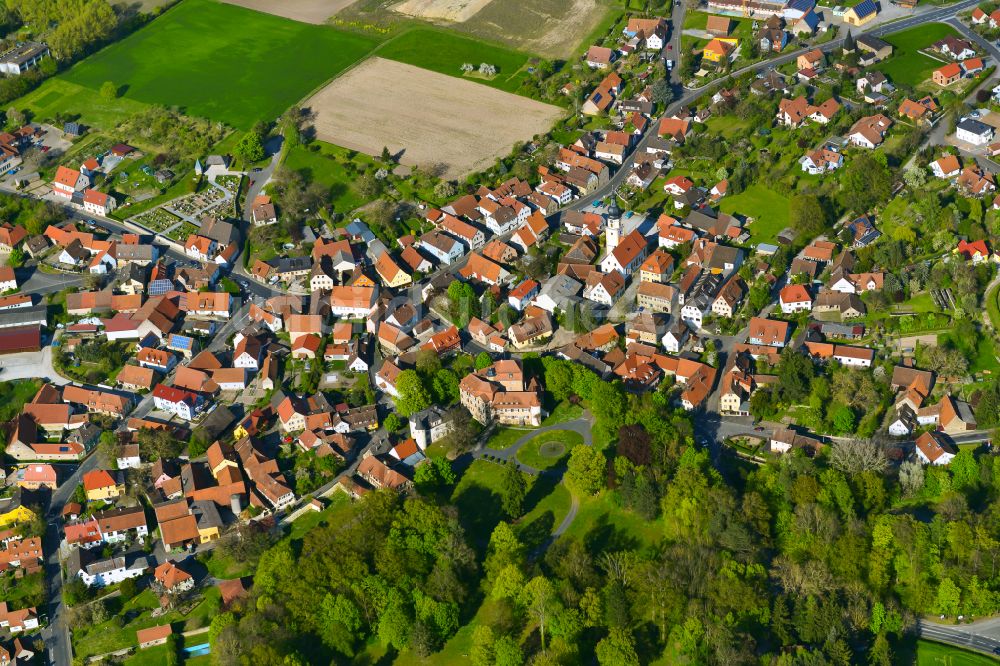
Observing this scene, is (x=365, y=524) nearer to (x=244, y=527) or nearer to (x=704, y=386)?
(x=244, y=527)

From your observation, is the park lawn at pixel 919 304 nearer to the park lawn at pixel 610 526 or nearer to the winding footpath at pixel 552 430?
the winding footpath at pixel 552 430

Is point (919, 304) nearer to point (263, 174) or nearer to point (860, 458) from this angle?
point (860, 458)

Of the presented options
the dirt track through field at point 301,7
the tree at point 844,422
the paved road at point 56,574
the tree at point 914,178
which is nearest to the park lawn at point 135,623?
the paved road at point 56,574

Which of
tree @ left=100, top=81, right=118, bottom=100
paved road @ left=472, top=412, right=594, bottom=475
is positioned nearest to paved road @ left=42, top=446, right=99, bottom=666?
paved road @ left=472, top=412, right=594, bottom=475

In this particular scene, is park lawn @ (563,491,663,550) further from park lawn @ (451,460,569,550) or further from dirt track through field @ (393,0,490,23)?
dirt track through field @ (393,0,490,23)

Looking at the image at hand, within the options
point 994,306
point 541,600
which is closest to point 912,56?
point 994,306

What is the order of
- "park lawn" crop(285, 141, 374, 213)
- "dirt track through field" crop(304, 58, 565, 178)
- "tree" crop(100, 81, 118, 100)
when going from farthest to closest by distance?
"tree" crop(100, 81, 118, 100), "dirt track through field" crop(304, 58, 565, 178), "park lawn" crop(285, 141, 374, 213)
